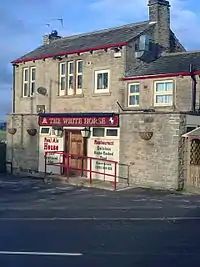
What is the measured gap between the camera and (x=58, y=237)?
11469mm

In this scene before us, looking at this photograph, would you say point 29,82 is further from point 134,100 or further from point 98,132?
point 134,100

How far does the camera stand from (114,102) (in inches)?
1072

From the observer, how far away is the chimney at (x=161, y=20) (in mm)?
28848

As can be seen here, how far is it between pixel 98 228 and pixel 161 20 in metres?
18.6

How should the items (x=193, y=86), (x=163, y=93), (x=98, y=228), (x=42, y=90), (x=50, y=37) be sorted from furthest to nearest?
(x=50, y=37), (x=42, y=90), (x=163, y=93), (x=193, y=86), (x=98, y=228)

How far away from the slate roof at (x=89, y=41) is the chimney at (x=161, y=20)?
0.52m

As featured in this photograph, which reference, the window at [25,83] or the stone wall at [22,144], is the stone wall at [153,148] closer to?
the stone wall at [22,144]

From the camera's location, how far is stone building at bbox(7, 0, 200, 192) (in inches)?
917

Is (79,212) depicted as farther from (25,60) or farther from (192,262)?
(25,60)

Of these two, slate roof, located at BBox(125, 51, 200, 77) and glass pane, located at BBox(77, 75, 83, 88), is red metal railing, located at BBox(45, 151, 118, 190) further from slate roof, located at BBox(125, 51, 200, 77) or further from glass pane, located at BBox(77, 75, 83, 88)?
slate roof, located at BBox(125, 51, 200, 77)

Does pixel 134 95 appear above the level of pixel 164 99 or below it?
above

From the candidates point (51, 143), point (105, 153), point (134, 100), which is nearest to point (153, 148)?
point (105, 153)

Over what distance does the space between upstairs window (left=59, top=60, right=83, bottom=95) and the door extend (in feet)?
8.87

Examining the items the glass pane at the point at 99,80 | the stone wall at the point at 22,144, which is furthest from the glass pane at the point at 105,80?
the stone wall at the point at 22,144
